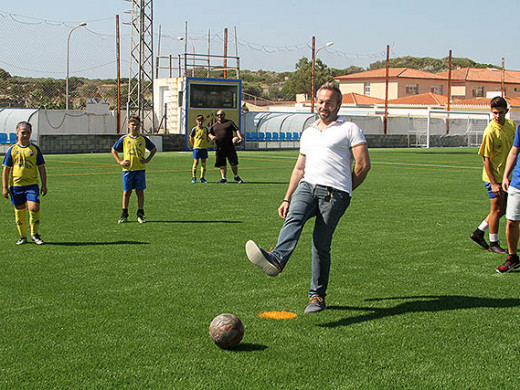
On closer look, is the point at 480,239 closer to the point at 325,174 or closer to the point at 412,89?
the point at 325,174

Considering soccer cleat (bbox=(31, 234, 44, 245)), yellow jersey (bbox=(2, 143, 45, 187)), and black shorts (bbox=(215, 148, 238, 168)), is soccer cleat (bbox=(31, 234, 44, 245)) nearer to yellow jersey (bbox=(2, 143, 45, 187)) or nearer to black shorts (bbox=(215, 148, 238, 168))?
yellow jersey (bbox=(2, 143, 45, 187))

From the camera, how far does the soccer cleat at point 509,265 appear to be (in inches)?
327

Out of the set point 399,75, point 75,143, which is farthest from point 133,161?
point 399,75

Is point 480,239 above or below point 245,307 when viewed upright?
above

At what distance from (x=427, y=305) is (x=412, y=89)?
107025 millimetres

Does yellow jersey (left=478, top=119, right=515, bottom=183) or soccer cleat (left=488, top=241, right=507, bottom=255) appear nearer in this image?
yellow jersey (left=478, top=119, right=515, bottom=183)

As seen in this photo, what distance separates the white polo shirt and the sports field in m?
1.16

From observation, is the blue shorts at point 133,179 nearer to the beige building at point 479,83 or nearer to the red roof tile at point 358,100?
the red roof tile at point 358,100

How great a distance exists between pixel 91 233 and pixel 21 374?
6.29 metres

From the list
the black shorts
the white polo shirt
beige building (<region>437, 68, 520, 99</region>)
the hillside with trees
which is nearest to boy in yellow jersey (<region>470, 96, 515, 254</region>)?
the white polo shirt

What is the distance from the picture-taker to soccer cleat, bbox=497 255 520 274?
8.30 meters

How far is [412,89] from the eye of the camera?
110 meters

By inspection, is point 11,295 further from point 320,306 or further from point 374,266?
point 374,266


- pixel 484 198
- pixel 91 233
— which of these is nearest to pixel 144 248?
pixel 91 233
